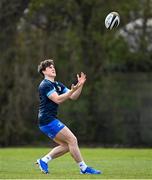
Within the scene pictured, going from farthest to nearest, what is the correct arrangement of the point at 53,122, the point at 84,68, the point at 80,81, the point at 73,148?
the point at 84,68
the point at 53,122
the point at 73,148
the point at 80,81

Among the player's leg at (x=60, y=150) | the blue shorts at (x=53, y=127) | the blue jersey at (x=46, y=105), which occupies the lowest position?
the player's leg at (x=60, y=150)

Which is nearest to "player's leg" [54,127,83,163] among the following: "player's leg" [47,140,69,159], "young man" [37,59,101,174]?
"young man" [37,59,101,174]

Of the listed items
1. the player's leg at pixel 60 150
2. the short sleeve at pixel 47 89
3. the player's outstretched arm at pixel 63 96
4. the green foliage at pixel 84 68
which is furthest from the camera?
the green foliage at pixel 84 68

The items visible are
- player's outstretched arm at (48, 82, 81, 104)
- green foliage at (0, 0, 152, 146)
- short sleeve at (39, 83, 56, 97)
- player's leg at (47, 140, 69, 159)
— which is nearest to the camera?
player's outstretched arm at (48, 82, 81, 104)

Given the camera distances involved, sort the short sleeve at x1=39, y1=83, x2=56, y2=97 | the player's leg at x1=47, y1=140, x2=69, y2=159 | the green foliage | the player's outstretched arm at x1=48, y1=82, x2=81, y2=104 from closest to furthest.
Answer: the player's outstretched arm at x1=48, y1=82, x2=81, y2=104 → the short sleeve at x1=39, y1=83, x2=56, y2=97 → the player's leg at x1=47, y1=140, x2=69, y2=159 → the green foliage

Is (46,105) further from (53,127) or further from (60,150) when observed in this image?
(60,150)

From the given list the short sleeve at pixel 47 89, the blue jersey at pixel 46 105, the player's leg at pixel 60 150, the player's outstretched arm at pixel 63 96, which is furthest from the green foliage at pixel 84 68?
the player's outstretched arm at pixel 63 96

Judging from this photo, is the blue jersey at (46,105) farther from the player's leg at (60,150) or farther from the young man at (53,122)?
the player's leg at (60,150)

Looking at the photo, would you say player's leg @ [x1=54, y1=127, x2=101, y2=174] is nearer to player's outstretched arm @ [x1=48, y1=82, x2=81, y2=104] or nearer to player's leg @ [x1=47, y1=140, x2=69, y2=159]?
player's leg @ [x1=47, y1=140, x2=69, y2=159]

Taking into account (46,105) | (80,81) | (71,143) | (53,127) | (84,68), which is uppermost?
(84,68)

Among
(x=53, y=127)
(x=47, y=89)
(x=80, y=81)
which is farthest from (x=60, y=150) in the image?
(x=80, y=81)

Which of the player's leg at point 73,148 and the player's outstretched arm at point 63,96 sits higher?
the player's outstretched arm at point 63,96

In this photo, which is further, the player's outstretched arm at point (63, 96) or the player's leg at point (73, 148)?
the player's leg at point (73, 148)

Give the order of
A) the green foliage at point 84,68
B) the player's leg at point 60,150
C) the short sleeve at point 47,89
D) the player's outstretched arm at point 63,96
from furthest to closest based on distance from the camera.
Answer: the green foliage at point 84,68 < the player's leg at point 60,150 < the short sleeve at point 47,89 < the player's outstretched arm at point 63,96
